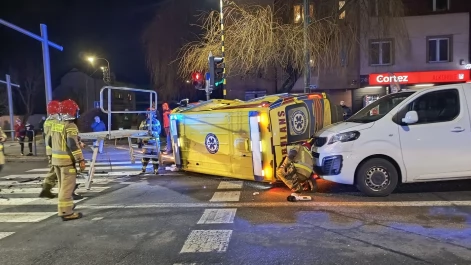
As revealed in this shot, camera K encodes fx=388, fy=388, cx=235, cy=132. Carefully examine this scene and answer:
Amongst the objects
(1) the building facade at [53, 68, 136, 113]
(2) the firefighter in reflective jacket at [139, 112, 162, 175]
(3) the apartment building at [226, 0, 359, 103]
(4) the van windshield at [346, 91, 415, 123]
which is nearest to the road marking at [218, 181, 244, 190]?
(2) the firefighter in reflective jacket at [139, 112, 162, 175]

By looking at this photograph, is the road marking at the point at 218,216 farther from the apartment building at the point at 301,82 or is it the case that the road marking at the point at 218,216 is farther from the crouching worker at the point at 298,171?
the apartment building at the point at 301,82

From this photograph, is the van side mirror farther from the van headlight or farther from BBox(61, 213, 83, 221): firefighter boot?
BBox(61, 213, 83, 221): firefighter boot

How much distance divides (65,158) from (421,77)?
19.7m

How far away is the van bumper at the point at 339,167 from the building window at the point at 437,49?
685 inches

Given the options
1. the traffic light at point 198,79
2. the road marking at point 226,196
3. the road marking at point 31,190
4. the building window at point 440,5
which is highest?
the building window at point 440,5

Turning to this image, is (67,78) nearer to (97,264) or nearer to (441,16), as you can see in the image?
(441,16)

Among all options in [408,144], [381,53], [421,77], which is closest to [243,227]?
[408,144]

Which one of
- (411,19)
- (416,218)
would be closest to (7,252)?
(416,218)

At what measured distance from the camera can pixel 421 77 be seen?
21.0 metres

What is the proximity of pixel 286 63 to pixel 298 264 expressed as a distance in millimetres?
Answer: 12816

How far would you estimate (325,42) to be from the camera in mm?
16172

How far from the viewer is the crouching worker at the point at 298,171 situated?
7.60 m

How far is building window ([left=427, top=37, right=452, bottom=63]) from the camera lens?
21453 mm

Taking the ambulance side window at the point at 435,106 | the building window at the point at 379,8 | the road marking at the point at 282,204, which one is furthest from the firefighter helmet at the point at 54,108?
the building window at the point at 379,8
